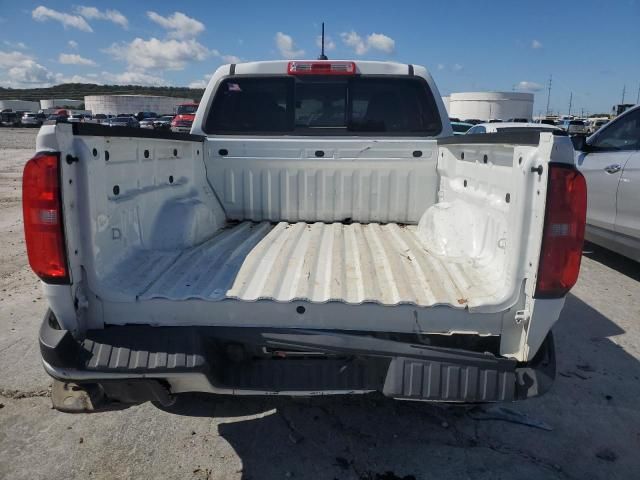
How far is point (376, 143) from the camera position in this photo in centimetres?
407

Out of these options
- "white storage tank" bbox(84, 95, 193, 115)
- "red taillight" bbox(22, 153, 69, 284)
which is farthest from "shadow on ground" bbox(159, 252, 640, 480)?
A: "white storage tank" bbox(84, 95, 193, 115)

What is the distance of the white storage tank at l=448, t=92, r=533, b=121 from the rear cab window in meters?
40.4

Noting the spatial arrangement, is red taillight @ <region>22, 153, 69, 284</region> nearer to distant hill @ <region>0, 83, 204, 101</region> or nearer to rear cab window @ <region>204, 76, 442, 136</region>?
rear cab window @ <region>204, 76, 442, 136</region>

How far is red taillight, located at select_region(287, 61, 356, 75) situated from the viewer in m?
4.21

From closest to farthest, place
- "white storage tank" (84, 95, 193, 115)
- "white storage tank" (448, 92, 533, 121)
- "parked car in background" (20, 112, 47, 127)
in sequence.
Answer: "white storage tank" (448, 92, 533, 121)
"parked car in background" (20, 112, 47, 127)
"white storage tank" (84, 95, 193, 115)

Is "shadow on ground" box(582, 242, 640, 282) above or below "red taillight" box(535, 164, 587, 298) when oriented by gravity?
below

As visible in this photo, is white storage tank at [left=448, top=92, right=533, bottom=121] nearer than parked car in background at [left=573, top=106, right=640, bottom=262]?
No

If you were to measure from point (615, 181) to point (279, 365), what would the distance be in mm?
5171

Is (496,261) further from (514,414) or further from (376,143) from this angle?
(376,143)

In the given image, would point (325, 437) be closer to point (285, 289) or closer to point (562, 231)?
point (285, 289)

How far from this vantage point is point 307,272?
272 cm

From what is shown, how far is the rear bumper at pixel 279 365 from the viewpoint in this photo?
6.97 ft

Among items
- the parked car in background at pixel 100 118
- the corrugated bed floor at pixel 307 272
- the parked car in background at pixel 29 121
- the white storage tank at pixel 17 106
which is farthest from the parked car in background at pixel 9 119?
the corrugated bed floor at pixel 307 272

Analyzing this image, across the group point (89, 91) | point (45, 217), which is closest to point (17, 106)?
point (89, 91)
